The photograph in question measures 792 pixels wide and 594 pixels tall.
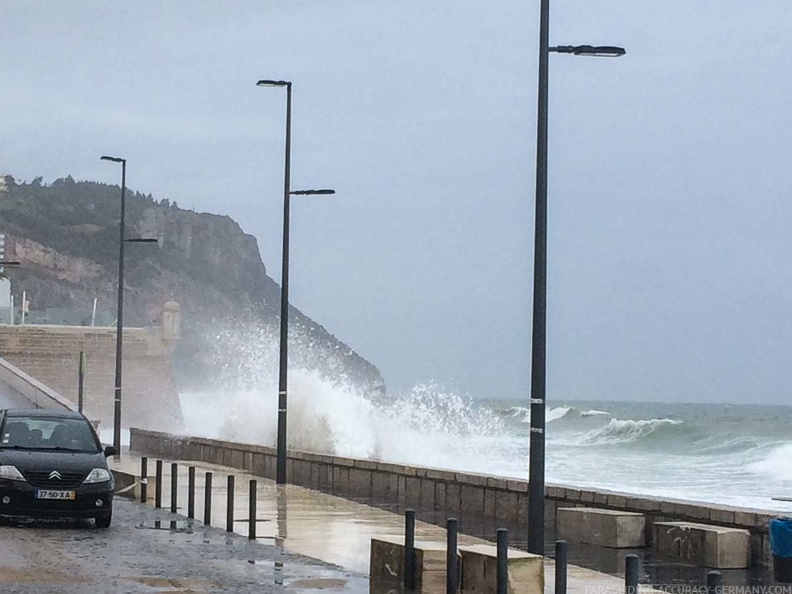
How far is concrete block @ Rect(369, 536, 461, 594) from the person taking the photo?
535 inches

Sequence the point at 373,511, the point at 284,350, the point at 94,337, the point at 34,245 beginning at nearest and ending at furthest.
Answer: the point at 373,511 → the point at 284,350 → the point at 94,337 → the point at 34,245

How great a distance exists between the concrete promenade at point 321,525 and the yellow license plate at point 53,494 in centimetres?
203

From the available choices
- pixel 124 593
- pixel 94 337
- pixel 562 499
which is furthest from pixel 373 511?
pixel 94 337

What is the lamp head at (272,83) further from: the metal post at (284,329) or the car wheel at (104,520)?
the car wheel at (104,520)

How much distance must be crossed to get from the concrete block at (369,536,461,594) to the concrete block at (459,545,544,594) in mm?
225

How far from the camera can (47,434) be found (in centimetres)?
2177

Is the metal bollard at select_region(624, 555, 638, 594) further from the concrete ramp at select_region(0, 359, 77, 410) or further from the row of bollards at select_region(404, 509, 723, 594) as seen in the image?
the concrete ramp at select_region(0, 359, 77, 410)

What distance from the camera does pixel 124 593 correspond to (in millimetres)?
13258

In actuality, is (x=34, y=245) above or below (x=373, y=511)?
above

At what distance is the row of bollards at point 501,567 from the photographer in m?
9.96

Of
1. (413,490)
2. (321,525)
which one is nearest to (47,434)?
(321,525)

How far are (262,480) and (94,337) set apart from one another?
52380 millimetres

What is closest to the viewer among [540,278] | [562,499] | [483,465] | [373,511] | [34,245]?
[540,278]

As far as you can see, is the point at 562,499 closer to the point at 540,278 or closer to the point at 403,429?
the point at 540,278
